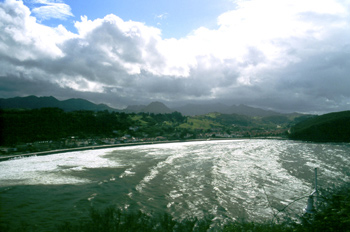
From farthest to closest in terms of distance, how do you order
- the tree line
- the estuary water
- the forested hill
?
the forested hill < the tree line < the estuary water

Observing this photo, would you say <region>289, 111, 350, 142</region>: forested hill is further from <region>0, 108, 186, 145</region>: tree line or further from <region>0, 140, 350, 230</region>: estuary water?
<region>0, 140, 350, 230</region>: estuary water

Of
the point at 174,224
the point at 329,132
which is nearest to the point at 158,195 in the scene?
the point at 174,224

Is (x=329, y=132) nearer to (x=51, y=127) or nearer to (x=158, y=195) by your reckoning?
(x=158, y=195)

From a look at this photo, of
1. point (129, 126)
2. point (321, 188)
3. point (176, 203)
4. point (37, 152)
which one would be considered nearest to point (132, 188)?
point (176, 203)

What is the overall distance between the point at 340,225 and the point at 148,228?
8.19m

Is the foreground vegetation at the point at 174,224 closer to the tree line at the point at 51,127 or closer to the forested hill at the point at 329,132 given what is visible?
the tree line at the point at 51,127

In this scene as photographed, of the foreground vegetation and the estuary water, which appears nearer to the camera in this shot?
the foreground vegetation

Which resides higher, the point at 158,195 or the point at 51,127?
the point at 51,127

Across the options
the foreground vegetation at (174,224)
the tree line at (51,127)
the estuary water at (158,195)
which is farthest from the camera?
the tree line at (51,127)

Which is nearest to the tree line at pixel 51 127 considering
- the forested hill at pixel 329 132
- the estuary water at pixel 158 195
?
the estuary water at pixel 158 195

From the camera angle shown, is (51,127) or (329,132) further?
(329,132)

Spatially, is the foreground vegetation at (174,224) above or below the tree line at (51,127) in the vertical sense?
below

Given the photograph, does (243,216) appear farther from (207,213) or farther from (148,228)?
(148,228)

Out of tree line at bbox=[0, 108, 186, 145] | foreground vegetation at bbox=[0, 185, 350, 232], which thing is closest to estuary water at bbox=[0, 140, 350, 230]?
foreground vegetation at bbox=[0, 185, 350, 232]
